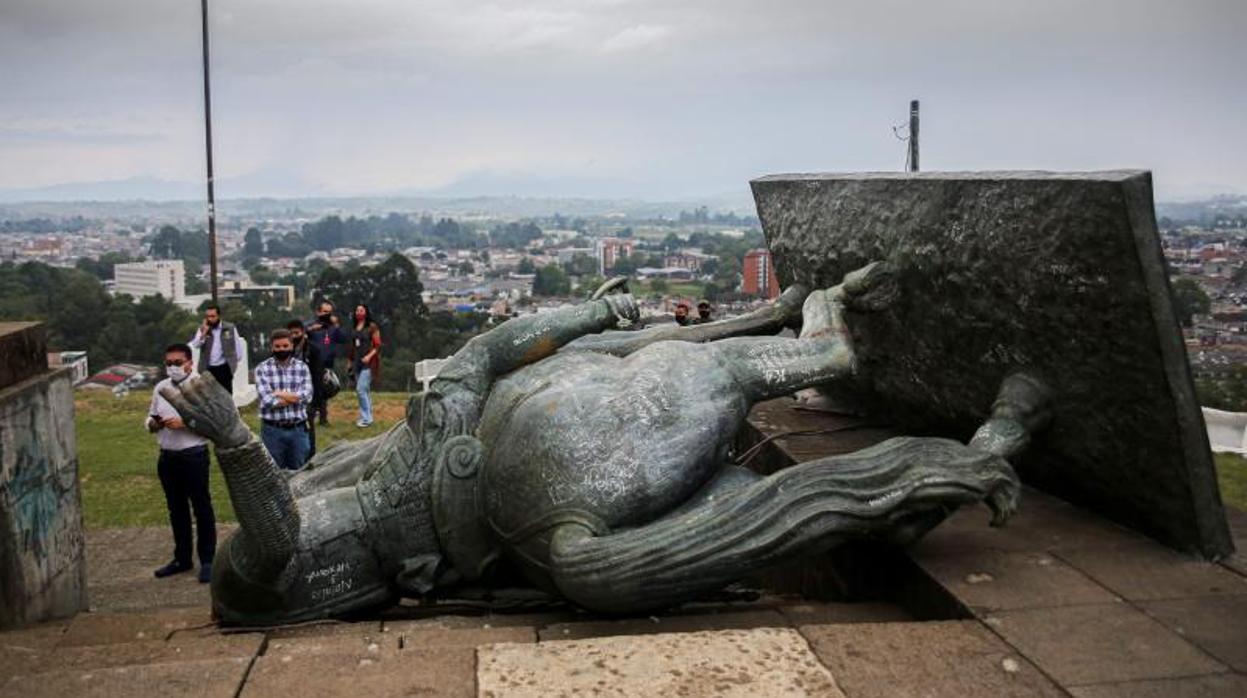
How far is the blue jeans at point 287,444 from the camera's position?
742 centimetres

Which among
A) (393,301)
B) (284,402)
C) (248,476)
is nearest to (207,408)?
(248,476)

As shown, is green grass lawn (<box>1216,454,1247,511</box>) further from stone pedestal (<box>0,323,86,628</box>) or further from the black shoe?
stone pedestal (<box>0,323,86,628</box>)

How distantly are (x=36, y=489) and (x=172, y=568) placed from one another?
1880mm

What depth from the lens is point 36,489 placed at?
499 centimetres

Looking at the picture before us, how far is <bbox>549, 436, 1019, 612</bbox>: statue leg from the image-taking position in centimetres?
409

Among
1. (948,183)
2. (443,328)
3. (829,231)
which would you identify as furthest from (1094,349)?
(443,328)

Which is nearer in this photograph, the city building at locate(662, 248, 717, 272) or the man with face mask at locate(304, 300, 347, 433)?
the man with face mask at locate(304, 300, 347, 433)

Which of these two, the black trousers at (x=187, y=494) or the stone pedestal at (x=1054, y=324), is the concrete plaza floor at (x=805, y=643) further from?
the black trousers at (x=187, y=494)

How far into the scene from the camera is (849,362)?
5258 mm

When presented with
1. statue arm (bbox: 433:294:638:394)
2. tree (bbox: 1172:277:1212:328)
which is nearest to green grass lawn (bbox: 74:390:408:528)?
statue arm (bbox: 433:294:638:394)

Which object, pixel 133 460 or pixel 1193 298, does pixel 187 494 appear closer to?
pixel 133 460

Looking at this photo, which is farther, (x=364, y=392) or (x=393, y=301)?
(x=393, y=301)

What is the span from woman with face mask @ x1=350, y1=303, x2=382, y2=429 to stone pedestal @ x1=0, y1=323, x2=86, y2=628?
17.3 ft

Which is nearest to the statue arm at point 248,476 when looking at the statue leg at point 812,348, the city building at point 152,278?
the statue leg at point 812,348
